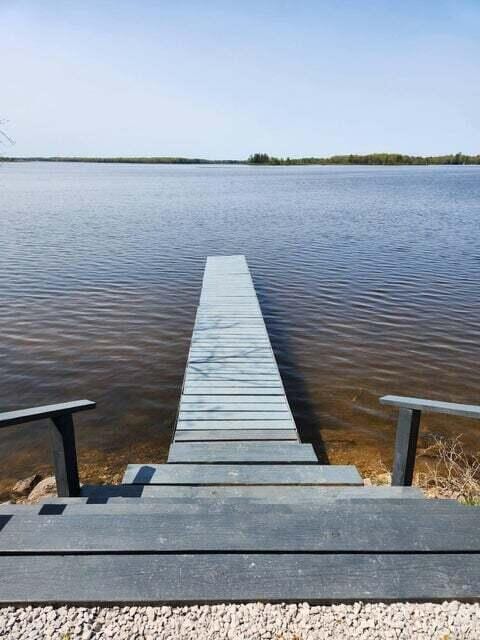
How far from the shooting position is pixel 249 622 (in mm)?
2297

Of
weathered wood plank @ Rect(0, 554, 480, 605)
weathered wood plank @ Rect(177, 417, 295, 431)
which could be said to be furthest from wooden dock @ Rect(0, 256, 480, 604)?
weathered wood plank @ Rect(177, 417, 295, 431)

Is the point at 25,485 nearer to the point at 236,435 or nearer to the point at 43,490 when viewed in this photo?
the point at 43,490

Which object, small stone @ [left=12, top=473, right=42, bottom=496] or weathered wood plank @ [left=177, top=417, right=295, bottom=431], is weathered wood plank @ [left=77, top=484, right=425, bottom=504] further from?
small stone @ [left=12, top=473, right=42, bottom=496]

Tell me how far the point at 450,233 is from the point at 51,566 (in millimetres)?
24659

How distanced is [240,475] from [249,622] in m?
2.10

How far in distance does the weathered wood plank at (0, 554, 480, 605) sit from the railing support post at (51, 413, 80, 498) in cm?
103

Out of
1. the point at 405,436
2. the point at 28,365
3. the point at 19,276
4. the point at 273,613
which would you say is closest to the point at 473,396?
the point at 405,436

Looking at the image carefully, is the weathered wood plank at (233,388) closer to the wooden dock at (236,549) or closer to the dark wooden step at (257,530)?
the wooden dock at (236,549)

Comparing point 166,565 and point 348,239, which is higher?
point 166,565

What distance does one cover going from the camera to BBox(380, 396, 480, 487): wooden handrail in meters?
3.30

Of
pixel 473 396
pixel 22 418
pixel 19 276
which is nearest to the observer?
pixel 22 418

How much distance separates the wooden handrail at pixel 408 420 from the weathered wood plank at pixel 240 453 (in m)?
1.27

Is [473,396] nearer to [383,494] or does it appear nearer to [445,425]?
[445,425]

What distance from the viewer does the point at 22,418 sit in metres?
3.16
